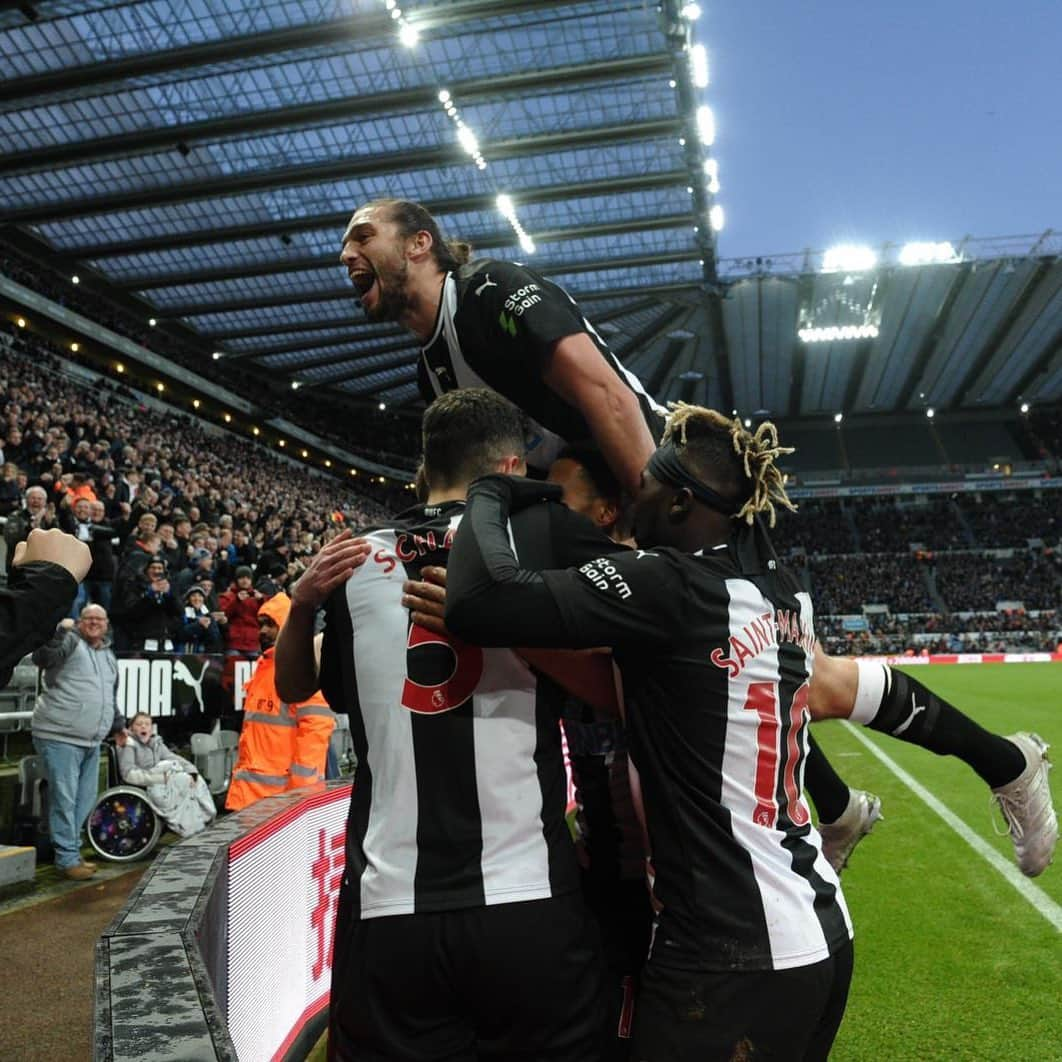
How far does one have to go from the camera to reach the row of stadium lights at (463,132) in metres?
18.6

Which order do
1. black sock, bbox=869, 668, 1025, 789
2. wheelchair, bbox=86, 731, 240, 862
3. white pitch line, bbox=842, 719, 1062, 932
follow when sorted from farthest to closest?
1. wheelchair, bbox=86, 731, 240, 862
2. white pitch line, bbox=842, 719, 1062, 932
3. black sock, bbox=869, 668, 1025, 789

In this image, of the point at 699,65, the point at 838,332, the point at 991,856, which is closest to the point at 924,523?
the point at 838,332

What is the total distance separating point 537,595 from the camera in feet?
6.11

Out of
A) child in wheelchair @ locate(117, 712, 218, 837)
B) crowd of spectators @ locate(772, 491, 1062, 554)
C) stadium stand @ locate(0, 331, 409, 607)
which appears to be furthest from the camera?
crowd of spectators @ locate(772, 491, 1062, 554)

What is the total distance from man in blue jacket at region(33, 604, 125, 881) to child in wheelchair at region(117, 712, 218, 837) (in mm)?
356

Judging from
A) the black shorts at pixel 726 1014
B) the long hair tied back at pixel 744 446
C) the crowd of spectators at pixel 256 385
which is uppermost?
the crowd of spectators at pixel 256 385

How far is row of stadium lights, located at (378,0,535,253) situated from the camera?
18594mm

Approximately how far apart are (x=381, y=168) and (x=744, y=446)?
2313cm

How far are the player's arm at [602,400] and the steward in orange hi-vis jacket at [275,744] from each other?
5190 mm

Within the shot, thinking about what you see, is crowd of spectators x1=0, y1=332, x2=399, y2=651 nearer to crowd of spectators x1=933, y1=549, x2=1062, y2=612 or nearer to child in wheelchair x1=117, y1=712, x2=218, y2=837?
child in wheelchair x1=117, y1=712, x2=218, y2=837

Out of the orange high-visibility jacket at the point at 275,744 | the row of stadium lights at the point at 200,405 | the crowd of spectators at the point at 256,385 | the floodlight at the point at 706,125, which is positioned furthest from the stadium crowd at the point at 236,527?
the floodlight at the point at 706,125

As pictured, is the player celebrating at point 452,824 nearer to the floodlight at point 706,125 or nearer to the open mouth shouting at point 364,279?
the open mouth shouting at point 364,279

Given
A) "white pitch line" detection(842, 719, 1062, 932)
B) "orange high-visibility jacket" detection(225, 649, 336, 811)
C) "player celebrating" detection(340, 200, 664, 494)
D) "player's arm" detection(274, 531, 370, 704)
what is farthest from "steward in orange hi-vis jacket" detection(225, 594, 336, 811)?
"player celebrating" detection(340, 200, 664, 494)

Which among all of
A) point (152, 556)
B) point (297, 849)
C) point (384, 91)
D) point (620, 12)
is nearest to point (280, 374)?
point (384, 91)
